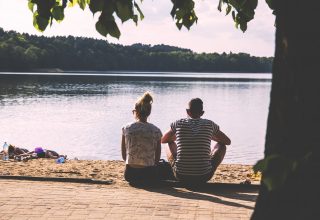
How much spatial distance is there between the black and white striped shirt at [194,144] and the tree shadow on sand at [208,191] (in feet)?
0.85

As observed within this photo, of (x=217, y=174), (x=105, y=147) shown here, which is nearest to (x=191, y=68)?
(x=105, y=147)

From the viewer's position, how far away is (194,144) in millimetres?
7062

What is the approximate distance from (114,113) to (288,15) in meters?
36.4

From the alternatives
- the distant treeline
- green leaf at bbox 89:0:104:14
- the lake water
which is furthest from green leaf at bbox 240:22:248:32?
the distant treeline

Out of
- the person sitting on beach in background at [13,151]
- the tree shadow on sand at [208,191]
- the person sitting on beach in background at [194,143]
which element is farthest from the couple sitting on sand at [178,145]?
the person sitting on beach in background at [13,151]

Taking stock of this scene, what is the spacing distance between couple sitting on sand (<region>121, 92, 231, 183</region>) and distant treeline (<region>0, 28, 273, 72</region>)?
116 metres

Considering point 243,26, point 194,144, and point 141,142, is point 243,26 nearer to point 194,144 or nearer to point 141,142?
point 194,144

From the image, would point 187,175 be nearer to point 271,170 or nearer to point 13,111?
point 271,170

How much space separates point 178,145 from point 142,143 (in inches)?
21.3

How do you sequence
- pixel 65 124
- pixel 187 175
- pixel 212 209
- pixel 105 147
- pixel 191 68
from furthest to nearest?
pixel 191 68 < pixel 65 124 < pixel 105 147 < pixel 187 175 < pixel 212 209

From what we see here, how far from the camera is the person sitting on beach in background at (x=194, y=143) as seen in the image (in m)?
7.07

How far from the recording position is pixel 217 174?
403 inches

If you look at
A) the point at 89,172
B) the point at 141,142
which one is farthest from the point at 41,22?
the point at 89,172

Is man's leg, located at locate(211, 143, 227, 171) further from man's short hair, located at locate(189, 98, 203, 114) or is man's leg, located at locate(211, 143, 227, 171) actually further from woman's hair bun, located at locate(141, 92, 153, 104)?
woman's hair bun, located at locate(141, 92, 153, 104)
